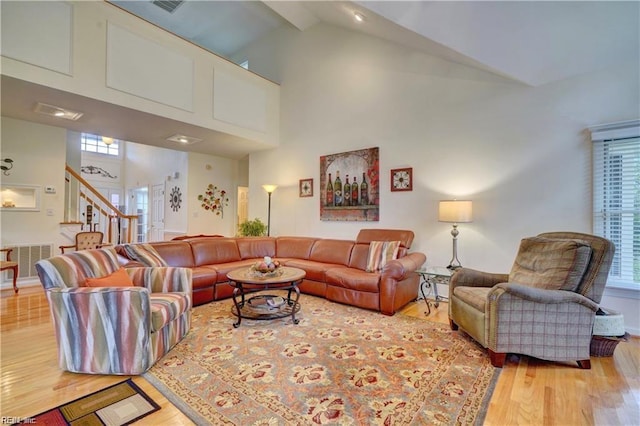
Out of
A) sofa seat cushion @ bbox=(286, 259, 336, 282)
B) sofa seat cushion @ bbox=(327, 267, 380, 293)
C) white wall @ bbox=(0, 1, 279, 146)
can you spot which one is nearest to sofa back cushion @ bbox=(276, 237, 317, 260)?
sofa seat cushion @ bbox=(286, 259, 336, 282)

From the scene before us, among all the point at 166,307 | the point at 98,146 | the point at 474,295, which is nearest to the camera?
the point at 166,307

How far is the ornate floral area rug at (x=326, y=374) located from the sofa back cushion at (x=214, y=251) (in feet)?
4.34

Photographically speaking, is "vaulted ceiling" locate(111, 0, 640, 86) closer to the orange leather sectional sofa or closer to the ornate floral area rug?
the orange leather sectional sofa

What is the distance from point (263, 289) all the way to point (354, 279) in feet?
3.82

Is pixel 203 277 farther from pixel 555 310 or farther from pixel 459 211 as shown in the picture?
pixel 555 310

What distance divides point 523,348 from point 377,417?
53.4 inches

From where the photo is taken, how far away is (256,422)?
1.62 metres

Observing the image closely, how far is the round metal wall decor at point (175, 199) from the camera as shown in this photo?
7059 mm

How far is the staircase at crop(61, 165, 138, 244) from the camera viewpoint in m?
5.60

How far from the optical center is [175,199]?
7.20 m

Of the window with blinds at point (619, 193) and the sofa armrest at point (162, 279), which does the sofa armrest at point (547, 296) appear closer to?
the window with blinds at point (619, 193)

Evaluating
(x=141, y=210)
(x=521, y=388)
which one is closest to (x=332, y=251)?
(x=521, y=388)

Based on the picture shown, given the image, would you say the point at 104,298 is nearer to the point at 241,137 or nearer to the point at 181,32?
the point at 241,137

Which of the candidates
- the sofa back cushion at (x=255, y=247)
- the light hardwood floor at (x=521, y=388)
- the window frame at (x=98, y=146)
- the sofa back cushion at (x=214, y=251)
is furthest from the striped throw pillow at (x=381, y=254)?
the window frame at (x=98, y=146)
